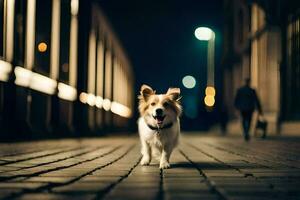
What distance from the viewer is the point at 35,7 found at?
17906 millimetres

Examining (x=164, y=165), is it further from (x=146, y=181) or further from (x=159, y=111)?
(x=146, y=181)

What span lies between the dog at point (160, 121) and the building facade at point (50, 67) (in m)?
7.62

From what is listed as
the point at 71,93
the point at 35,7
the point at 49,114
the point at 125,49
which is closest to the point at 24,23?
the point at 35,7

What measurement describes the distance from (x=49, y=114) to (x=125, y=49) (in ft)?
137

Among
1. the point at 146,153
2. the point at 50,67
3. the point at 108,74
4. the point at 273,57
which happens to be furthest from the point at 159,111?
the point at 108,74

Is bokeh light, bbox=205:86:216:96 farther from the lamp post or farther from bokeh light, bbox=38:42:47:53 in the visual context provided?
bokeh light, bbox=38:42:47:53

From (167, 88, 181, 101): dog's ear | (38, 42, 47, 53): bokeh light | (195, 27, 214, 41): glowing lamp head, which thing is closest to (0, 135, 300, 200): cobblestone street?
(167, 88, 181, 101): dog's ear

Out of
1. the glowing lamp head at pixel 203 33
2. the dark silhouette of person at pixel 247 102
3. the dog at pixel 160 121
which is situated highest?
the glowing lamp head at pixel 203 33

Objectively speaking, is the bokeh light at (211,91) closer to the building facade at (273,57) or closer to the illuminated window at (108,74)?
the building facade at (273,57)

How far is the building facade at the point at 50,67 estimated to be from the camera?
1540cm

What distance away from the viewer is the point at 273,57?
21.3m

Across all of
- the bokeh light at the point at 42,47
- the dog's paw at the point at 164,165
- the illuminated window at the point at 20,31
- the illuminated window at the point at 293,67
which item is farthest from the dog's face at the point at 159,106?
the illuminated window at the point at 293,67

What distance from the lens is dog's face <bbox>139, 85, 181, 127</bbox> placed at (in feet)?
23.9

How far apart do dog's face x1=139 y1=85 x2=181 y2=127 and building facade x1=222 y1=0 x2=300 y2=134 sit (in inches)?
548
